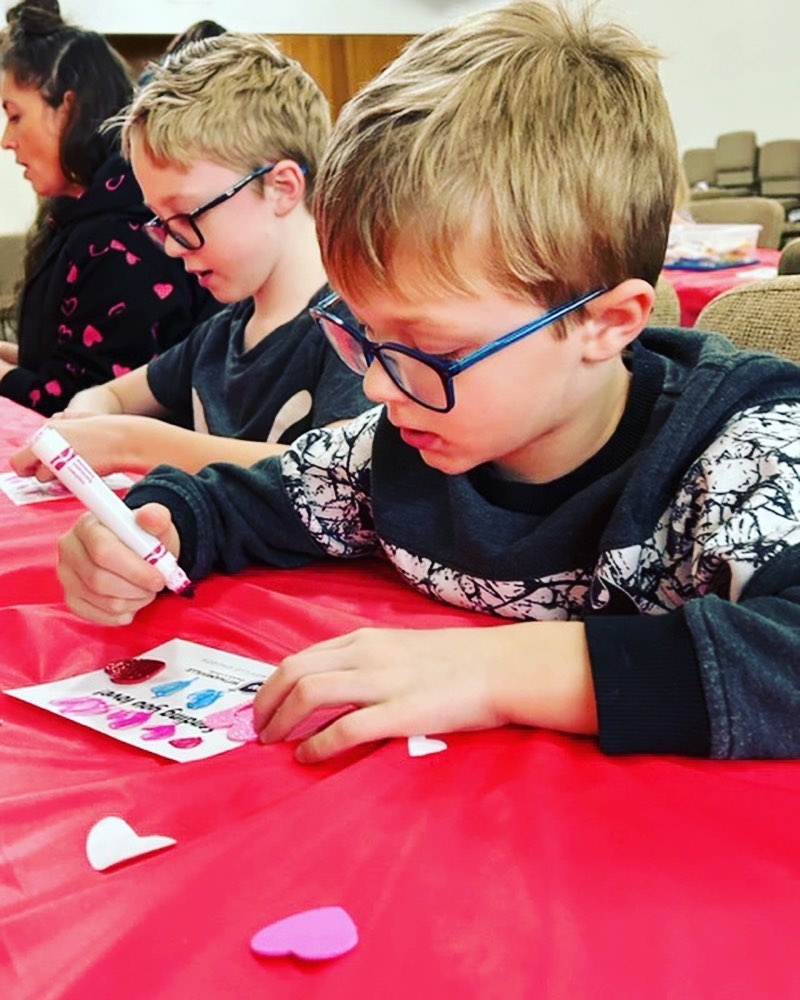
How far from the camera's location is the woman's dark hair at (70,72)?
7.68ft

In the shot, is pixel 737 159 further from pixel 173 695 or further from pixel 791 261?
pixel 173 695

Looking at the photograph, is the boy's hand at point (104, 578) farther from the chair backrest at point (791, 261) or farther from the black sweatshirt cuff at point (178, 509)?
the chair backrest at point (791, 261)

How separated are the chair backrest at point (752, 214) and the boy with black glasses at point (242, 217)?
3577 millimetres

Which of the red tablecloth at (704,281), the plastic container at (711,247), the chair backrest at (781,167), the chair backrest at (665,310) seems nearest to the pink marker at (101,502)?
the chair backrest at (665,310)

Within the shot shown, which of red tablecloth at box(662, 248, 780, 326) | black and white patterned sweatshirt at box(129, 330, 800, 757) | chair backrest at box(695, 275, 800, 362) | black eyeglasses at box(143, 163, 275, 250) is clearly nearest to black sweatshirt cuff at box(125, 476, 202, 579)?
black and white patterned sweatshirt at box(129, 330, 800, 757)

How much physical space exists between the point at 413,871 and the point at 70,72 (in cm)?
223

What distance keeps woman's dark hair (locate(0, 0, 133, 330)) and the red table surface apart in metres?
1.89

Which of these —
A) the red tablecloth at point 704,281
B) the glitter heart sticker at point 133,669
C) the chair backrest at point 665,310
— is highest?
the glitter heart sticker at point 133,669

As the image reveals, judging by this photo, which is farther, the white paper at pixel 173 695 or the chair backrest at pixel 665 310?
the chair backrest at pixel 665 310

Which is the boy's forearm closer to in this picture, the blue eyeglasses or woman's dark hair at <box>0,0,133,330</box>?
the blue eyeglasses

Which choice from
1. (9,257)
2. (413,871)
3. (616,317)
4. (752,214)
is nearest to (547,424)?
(616,317)

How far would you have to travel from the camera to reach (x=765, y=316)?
1244 mm

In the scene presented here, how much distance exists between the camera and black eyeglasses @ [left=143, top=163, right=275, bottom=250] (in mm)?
1502

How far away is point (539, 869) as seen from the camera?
52 centimetres
